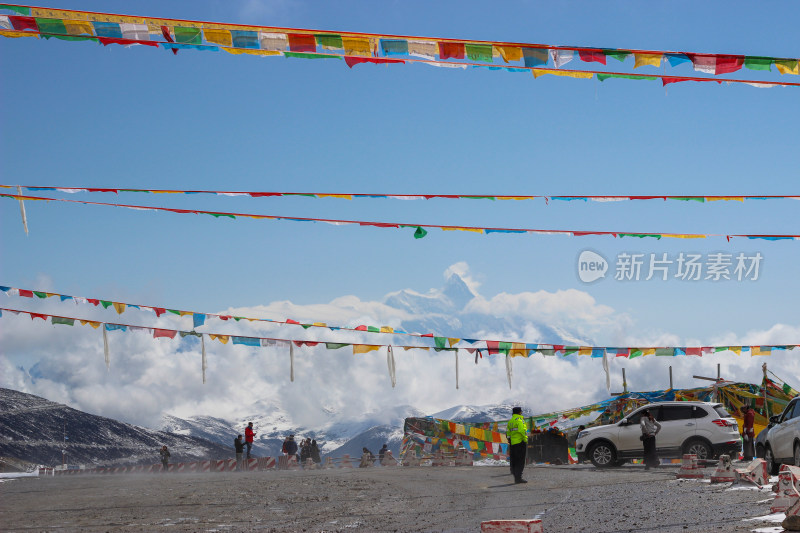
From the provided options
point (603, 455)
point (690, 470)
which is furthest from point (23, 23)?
point (603, 455)

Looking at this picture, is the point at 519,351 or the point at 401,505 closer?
the point at 401,505

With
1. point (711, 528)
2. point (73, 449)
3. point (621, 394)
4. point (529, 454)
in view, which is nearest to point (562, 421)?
point (621, 394)

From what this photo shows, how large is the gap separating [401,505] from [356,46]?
7.07 meters

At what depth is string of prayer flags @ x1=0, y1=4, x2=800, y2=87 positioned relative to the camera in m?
10.2

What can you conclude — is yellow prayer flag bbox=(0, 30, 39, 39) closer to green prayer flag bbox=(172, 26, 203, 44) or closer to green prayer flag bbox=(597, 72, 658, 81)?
green prayer flag bbox=(172, 26, 203, 44)

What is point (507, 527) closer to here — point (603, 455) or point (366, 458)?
point (603, 455)

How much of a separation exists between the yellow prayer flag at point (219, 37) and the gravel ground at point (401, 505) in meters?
5.90

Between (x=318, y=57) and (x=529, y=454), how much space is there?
21.5 meters

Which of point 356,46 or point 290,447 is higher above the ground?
point 356,46

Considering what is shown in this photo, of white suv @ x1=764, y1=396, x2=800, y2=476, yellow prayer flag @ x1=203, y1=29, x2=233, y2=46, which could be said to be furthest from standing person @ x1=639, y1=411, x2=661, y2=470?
yellow prayer flag @ x1=203, y1=29, x2=233, y2=46

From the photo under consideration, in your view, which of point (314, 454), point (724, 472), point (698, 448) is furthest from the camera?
point (314, 454)

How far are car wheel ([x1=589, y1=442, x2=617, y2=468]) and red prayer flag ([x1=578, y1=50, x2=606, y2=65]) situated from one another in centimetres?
1443

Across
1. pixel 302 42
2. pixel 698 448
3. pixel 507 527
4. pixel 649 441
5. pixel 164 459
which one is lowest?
pixel 164 459

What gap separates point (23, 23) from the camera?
33.4 ft
